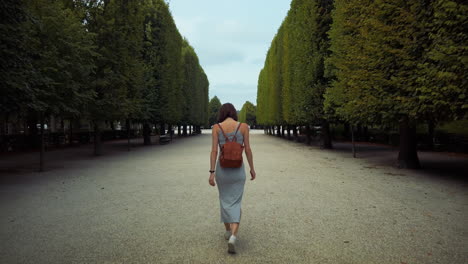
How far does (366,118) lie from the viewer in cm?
1398

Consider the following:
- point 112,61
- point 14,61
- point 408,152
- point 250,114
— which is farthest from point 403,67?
point 250,114

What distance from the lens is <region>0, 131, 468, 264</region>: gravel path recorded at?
4.47 metres

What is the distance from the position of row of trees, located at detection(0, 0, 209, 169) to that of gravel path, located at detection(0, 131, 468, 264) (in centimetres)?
359

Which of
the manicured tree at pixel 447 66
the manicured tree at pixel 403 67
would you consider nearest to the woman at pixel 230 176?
the manicured tree at pixel 447 66

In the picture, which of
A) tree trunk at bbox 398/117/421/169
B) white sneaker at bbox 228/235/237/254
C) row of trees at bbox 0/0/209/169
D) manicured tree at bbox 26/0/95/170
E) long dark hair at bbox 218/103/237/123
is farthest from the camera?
tree trunk at bbox 398/117/421/169

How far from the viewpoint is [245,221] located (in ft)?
19.8

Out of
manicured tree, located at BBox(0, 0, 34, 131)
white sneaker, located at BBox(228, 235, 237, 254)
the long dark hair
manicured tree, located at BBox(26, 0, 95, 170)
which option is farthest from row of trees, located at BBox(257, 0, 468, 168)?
manicured tree, located at BBox(26, 0, 95, 170)

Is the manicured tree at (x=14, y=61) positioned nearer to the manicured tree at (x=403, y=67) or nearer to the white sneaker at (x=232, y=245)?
the white sneaker at (x=232, y=245)

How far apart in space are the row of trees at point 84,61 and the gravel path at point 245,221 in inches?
141

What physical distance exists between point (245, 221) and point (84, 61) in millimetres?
13569

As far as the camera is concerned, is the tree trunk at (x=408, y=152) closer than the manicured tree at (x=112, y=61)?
Yes

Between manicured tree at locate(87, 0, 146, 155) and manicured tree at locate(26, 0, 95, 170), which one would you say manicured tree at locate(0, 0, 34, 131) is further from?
manicured tree at locate(87, 0, 146, 155)

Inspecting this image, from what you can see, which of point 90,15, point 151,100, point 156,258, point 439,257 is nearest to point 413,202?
point 439,257

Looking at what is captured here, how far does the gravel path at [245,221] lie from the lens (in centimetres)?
447
